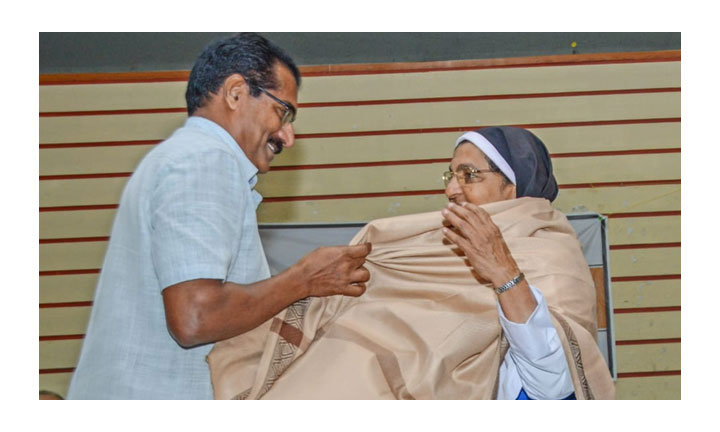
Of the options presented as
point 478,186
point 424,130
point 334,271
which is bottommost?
point 334,271

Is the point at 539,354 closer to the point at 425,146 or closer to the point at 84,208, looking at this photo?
the point at 425,146

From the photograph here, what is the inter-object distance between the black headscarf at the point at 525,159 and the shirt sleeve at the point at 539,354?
642 mm

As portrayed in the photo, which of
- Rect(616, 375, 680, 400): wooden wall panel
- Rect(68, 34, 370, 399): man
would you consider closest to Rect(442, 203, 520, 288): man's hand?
Rect(68, 34, 370, 399): man

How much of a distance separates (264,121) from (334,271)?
1.38ft

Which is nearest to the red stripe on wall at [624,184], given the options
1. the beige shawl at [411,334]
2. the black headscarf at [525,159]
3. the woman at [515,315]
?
the black headscarf at [525,159]

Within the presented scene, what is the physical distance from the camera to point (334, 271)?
177 cm

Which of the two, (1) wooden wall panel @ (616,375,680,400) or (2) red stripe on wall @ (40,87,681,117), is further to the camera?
(2) red stripe on wall @ (40,87,681,117)

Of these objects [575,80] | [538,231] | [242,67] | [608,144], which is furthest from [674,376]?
[242,67]

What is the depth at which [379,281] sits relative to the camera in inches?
79.4

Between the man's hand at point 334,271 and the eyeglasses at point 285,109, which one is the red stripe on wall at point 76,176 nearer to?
the eyeglasses at point 285,109

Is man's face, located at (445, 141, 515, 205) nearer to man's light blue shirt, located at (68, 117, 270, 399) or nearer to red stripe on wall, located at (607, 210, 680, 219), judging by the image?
man's light blue shirt, located at (68, 117, 270, 399)

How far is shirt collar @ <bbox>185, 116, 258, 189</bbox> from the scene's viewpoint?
1.73 meters

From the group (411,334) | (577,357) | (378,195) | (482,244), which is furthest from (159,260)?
(378,195)

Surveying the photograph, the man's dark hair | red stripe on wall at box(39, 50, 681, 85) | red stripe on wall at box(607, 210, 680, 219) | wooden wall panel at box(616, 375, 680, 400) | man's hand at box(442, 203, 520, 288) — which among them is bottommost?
wooden wall panel at box(616, 375, 680, 400)
